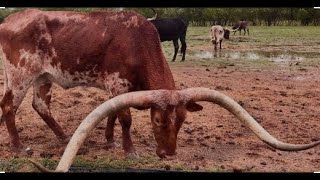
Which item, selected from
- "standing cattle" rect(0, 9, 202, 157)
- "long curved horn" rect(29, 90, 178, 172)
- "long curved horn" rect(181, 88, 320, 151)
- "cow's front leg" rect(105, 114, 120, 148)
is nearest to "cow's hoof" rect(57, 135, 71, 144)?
"standing cattle" rect(0, 9, 202, 157)

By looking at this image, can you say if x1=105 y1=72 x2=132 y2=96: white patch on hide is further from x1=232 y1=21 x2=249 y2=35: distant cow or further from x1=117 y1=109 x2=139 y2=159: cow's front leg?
x1=232 y1=21 x2=249 y2=35: distant cow

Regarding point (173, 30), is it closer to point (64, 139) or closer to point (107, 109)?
point (107, 109)

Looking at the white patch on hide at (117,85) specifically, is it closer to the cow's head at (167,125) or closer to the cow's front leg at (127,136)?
the cow's front leg at (127,136)

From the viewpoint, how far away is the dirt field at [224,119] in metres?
4.26

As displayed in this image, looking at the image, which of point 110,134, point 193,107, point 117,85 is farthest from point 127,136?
point 193,107

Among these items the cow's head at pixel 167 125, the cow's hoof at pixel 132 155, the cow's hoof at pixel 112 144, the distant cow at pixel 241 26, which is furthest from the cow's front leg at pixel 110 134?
the distant cow at pixel 241 26

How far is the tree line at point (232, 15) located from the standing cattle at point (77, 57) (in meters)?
0.17

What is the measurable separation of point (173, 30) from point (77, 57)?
2.38 feet

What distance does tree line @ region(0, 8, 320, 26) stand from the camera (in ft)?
14.3

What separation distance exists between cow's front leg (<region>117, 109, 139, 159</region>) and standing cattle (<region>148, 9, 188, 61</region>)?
1.79ft

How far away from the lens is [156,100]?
3.76 metres

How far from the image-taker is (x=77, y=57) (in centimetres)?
418

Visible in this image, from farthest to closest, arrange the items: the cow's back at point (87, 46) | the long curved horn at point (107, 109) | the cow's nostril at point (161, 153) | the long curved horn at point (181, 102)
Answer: the cow's back at point (87, 46), the cow's nostril at point (161, 153), the long curved horn at point (181, 102), the long curved horn at point (107, 109)
